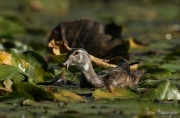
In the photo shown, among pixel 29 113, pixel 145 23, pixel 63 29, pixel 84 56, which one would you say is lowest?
pixel 29 113

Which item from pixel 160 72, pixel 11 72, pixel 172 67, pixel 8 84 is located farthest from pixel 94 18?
pixel 8 84

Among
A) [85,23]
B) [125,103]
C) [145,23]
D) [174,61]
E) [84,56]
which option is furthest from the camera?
[145,23]

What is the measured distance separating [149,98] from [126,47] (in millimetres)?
3222

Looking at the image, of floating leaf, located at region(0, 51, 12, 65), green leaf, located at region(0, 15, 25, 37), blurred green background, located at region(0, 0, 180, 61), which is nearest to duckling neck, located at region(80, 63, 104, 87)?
floating leaf, located at region(0, 51, 12, 65)

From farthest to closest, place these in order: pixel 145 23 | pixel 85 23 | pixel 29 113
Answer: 1. pixel 145 23
2. pixel 85 23
3. pixel 29 113

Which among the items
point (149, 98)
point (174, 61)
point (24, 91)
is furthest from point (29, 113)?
point (174, 61)

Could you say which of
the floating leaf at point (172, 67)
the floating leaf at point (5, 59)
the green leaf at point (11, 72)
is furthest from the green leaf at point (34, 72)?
the floating leaf at point (172, 67)

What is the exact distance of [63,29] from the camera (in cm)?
795

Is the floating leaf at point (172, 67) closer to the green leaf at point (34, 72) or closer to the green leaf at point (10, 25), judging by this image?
the green leaf at point (34, 72)

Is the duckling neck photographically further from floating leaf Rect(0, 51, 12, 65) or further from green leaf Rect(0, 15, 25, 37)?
green leaf Rect(0, 15, 25, 37)

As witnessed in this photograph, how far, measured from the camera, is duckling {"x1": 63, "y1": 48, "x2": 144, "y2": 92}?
18.4 feet

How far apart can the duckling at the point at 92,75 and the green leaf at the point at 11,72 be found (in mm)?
485

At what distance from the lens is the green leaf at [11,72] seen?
537cm

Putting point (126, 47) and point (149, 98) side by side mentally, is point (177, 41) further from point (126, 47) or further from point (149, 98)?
point (149, 98)
